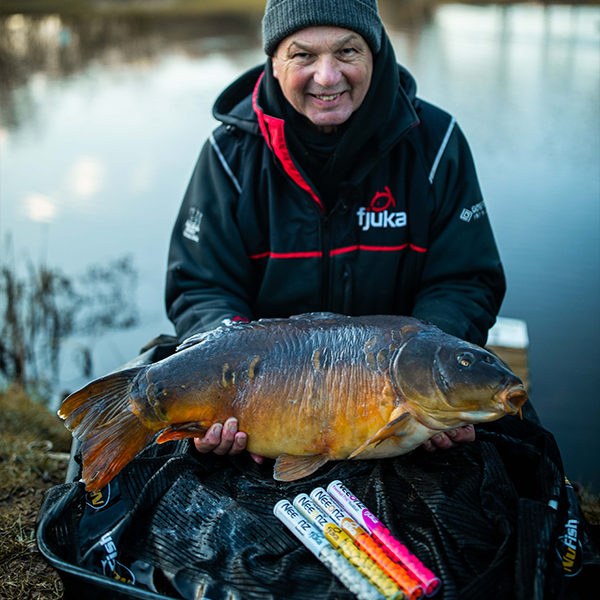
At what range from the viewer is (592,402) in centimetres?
359

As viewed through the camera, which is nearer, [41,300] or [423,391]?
[423,391]

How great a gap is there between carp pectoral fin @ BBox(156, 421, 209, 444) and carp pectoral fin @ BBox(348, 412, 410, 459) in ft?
1.43

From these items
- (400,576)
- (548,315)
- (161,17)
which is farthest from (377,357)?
(161,17)

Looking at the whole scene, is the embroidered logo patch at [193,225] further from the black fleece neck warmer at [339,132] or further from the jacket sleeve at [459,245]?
the jacket sleeve at [459,245]

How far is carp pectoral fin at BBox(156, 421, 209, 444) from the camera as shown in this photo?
1.74 meters

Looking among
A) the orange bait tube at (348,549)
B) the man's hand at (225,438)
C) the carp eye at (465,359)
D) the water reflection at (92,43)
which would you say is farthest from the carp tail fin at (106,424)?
the water reflection at (92,43)

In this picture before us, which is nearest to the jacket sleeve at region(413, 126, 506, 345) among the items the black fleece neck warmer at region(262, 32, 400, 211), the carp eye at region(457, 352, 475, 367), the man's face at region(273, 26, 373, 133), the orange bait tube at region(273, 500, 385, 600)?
the black fleece neck warmer at region(262, 32, 400, 211)

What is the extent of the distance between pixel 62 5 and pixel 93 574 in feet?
44.2

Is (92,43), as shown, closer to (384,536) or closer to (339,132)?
(339,132)

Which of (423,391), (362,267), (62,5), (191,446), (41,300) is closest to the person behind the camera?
(423,391)

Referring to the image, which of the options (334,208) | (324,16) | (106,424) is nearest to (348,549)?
(106,424)

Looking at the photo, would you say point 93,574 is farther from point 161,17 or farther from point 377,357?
point 161,17

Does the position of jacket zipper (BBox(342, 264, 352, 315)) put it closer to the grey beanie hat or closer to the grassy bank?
the grey beanie hat

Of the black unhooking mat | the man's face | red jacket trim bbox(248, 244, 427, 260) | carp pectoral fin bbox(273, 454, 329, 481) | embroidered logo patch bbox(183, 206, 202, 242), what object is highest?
the man's face
